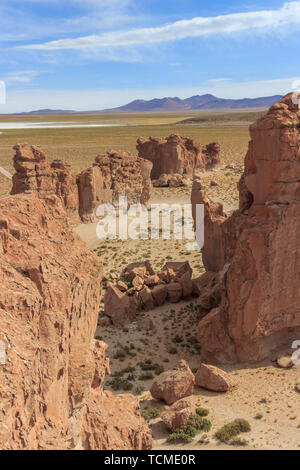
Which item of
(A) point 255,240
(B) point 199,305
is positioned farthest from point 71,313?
(B) point 199,305

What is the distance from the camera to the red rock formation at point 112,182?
115 feet

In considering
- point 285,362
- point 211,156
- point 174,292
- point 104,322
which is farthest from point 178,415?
point 211,156

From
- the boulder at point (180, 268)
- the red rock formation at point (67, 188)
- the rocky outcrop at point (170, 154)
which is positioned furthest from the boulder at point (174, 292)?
the rocky outcrop at point (170, 154)

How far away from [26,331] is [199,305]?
1311cm

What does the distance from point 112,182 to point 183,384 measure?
26.4 m

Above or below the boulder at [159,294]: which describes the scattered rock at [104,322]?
below

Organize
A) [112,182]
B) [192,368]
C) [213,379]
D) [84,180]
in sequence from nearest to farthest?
[213,379] < [192,368] < [84,180] < [112,182]

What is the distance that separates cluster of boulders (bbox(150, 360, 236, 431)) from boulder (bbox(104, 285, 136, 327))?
18.0ft

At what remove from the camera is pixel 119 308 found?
2056 cm

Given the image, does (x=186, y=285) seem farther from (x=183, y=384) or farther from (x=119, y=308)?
(x=183, y=384)

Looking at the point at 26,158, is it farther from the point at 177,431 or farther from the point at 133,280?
the point at 177,431

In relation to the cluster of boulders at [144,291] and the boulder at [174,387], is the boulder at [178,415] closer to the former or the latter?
the boulder at [174,387]

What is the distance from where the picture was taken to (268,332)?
16.3m

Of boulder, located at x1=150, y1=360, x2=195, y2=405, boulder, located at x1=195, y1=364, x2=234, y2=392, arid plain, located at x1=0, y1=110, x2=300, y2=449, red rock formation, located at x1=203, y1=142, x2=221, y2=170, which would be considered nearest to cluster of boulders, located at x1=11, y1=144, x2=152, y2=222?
arid plain, located at x1=0, y1=110, x2=300, y2=449
